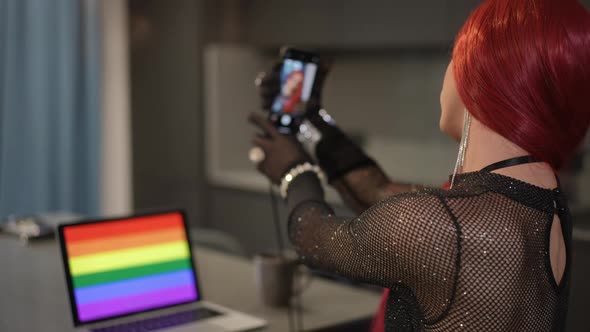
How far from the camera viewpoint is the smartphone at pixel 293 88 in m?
1.47

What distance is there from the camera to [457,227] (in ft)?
3.20

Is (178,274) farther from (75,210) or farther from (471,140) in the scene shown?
(75,210)

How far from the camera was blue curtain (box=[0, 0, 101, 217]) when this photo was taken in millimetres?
4109

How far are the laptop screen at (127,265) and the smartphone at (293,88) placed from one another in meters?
0.31

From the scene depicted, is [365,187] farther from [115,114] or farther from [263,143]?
[115,114]

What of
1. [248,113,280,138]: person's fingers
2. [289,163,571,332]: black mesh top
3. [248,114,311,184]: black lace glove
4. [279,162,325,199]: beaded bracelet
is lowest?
[289,163,571,332]: black mesh top

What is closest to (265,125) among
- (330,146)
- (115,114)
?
(330,146)

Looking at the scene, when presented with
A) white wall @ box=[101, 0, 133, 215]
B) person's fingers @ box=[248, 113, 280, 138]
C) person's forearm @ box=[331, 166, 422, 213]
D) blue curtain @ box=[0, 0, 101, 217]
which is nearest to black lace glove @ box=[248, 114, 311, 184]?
person's fingers @ box=[248, 113, 280, 138]

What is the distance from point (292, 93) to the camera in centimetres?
150

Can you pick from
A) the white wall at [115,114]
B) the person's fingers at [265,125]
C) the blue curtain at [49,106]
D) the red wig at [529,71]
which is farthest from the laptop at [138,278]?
the white wall at [115,114]

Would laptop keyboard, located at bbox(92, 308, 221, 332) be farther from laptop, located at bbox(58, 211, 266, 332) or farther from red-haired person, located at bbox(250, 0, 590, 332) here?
red-haired person, located at bbox(250, 0, 590, 332)

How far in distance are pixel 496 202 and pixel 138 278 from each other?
2.58ft

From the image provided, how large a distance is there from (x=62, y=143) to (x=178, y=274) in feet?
9.90

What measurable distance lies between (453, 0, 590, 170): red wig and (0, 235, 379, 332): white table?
2.37 ft
